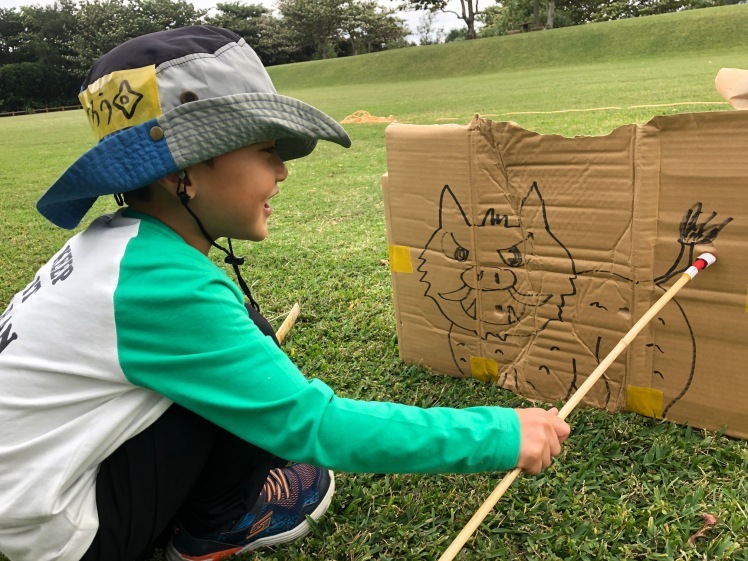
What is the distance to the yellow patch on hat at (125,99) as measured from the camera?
1207mm

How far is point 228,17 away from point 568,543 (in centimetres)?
5002

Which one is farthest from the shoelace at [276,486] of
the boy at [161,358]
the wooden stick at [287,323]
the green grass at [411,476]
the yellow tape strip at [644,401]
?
the yellow tape strip at [644,401]

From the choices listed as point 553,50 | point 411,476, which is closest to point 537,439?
point 411,476

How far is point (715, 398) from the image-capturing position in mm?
1840

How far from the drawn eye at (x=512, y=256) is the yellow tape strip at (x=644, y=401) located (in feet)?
1.63

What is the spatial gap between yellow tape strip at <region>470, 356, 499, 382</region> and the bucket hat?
1.23 meters

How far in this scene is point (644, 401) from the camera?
6.42 feet

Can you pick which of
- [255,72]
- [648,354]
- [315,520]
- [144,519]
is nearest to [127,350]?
[144,519]

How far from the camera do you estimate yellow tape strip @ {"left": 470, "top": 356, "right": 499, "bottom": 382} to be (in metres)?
2.25

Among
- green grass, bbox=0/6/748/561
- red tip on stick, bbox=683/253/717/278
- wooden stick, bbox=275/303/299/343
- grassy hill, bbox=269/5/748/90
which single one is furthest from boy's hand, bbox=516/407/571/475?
grassy hill, bbox=269/5/748/90

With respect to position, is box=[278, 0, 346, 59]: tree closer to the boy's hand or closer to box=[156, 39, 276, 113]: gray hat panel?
box=[156, 39, 276, 113]: gray hat panel

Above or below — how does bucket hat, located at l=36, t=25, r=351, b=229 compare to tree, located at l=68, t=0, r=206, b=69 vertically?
below

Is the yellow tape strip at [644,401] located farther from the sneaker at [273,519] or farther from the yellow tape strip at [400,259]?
the sneaker at [273,519]

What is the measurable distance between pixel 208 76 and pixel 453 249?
112 centimetres
